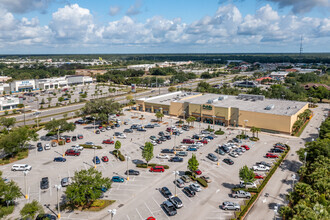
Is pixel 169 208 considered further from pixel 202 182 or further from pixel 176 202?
pixel 202 182

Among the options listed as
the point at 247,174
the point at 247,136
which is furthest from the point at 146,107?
the point at 247,174

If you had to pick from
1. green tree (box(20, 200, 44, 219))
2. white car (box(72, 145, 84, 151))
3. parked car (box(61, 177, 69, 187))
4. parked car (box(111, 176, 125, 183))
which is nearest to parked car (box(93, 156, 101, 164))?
white car (box(72, 145, 84, 151))

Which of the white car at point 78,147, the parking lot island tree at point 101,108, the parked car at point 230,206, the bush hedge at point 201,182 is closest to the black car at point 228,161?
the bush hedge at point 201,182

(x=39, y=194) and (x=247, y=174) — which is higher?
(x=247, y=174)

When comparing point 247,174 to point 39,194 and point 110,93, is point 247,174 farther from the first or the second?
point 110,93

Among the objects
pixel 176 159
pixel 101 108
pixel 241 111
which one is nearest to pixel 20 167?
pixel 176 159

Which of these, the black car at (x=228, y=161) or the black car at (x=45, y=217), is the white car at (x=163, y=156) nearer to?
the black car at (x=228, y=161)
